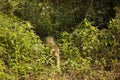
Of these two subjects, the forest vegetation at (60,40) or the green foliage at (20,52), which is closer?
the green foliage at (20,52)

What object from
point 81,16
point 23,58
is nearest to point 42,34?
point 81,16

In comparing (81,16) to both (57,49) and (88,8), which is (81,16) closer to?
(88,8)

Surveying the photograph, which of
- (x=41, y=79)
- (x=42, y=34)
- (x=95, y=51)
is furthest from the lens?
(x=42, y=34)

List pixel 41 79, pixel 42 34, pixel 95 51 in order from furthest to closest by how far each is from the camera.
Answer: pixel 42 34 < pixel 95 51 < pixel 41 79

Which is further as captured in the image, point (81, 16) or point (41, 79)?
point (81, 16)

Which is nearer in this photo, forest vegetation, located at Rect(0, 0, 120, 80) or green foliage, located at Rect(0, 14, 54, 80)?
green foliage, located at Rect(0, 14, 54, 80)

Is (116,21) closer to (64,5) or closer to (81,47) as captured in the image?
(81,47)

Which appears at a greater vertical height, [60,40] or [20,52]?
[60,40]

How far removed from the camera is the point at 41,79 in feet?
16.7

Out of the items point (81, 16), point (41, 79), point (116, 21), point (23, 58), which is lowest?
point (41, 79)

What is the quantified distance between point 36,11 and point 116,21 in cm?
184

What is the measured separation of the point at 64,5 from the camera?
6.95 metres

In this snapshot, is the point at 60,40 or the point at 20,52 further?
the point at 60,40

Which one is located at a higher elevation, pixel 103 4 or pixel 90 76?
pixel 103 4
